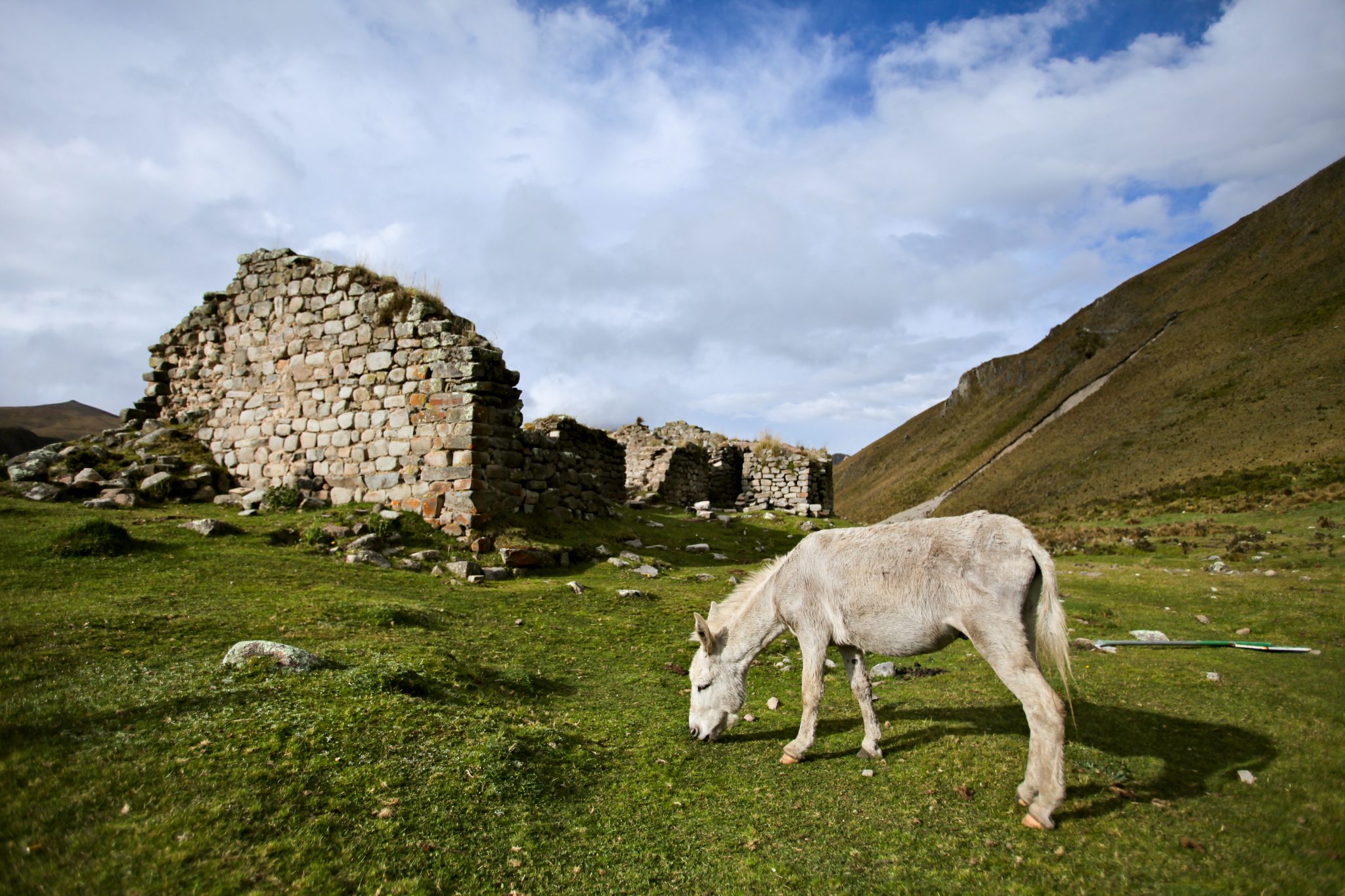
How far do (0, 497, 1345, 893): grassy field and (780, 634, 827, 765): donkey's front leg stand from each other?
0.47ft

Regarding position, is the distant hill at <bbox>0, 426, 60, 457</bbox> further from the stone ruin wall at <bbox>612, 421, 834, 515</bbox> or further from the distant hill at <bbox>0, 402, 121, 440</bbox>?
the stone ruin wall at <bbox>612, 421, 834, 515</bbox>

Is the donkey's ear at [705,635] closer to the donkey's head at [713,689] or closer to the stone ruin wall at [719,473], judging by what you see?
the donkey's head at [713,689]

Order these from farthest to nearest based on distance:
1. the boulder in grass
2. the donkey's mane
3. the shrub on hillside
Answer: the shrub on hillside → the donkey's mane → the boulder in grass

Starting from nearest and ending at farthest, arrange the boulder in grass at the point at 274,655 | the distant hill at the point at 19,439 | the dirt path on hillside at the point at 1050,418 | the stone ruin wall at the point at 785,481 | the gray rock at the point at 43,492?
the boulder in grass at the point at 274,655, the gray rock at the point at 43,492, the distant hill at the point at 19,439, the stone ruin wall at the point at 785,481, the dirt path on hillside at the point at 1050,418

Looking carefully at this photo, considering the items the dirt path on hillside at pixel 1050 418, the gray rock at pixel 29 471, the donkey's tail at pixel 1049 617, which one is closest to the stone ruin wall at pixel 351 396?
the gray rock at pixel 29 471

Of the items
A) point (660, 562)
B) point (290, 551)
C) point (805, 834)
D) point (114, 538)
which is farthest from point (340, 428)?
point (805, 834)

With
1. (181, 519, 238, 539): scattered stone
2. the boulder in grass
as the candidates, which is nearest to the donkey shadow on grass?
the boulder in grass

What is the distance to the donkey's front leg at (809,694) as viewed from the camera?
5.21 metres

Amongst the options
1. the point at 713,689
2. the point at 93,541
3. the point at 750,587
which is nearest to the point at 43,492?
the point at 93,541

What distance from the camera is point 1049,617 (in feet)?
14.4

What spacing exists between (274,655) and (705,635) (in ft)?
11.9

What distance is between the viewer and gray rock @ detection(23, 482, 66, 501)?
11.5m

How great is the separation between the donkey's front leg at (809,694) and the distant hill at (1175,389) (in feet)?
147

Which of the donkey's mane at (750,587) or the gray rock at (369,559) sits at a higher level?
the donkey's mane at (750,587)
